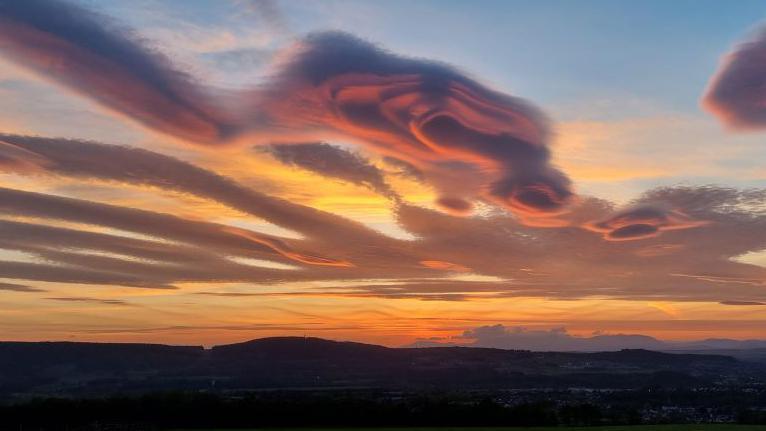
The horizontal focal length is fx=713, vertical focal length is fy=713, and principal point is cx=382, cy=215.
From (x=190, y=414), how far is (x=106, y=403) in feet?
52.2

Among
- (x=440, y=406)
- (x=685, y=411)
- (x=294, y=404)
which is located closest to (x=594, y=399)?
(x=685, y=411)

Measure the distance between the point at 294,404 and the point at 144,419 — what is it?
24245mm

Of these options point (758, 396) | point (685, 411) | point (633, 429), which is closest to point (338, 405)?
point (633, 429)

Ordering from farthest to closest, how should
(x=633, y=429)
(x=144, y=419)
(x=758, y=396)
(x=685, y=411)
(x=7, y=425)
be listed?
(x=758, y=396), (x=685, y=411), (x=144, y=419), (x=7, y=425), (x=633, y=429)

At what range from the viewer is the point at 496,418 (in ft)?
369

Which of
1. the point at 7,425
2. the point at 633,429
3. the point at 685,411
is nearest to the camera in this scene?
the point at 633,429

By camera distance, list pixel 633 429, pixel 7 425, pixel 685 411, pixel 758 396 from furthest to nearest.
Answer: pixel 758 396 → pixel 685 411 → pixel 7 425 → pixel 633 429

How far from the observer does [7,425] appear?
107438 mm

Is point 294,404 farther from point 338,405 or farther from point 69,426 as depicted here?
point 69,426

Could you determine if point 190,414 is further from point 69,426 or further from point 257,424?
point 69,426

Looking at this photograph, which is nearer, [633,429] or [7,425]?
[633,429]

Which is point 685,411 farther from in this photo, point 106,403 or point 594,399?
point 106,403

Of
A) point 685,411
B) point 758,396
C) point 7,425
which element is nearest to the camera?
A: point 7,425

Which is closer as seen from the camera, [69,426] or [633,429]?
[633,429]
